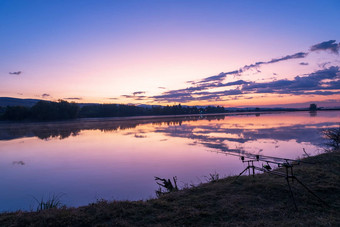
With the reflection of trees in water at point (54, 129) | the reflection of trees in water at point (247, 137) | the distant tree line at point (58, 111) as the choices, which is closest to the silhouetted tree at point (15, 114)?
the distant tree line at point (58, 111)

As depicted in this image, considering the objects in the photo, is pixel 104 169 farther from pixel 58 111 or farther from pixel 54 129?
pixel 58 111

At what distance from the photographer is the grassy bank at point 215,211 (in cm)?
442

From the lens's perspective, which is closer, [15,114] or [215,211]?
[215,211]

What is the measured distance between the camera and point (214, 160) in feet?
38.9

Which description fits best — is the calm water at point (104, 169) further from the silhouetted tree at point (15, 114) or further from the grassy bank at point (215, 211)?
the silhouetted tree at point (15, 114)

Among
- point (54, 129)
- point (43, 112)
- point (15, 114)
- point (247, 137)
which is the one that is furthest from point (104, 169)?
point (15, 114)

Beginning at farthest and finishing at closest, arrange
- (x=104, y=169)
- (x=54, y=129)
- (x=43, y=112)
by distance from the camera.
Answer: (x=43, y=112), (x=54, y=129), (x=104, y=169)

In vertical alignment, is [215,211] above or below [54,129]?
below

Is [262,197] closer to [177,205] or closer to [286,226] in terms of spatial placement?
[286,226]

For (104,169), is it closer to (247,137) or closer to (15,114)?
(247,137)

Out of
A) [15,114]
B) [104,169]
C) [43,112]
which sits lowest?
[104,169]

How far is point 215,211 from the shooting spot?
4855 mm

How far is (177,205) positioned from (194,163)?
639 centimetres

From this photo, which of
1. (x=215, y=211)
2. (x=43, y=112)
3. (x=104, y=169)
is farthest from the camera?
(x=43, y=112)
